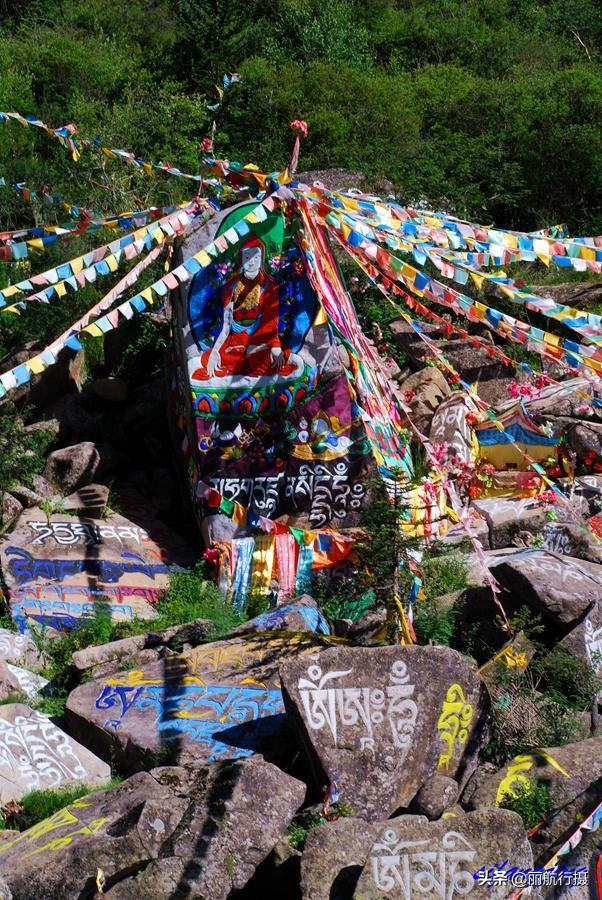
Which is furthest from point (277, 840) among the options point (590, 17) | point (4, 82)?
point (590, 17)

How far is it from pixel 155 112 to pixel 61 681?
47.0ft

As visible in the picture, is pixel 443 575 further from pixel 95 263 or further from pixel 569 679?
pixel 95 263

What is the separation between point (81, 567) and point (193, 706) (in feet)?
9.97

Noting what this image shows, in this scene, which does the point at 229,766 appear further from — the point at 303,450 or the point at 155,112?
the point at 155,112

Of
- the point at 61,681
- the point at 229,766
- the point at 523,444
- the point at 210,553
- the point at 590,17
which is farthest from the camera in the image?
the point at 590,17

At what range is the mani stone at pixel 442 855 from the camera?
622cm

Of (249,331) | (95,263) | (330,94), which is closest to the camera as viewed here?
(95,263)

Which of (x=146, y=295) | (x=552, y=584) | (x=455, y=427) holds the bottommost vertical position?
(x=552, y=584)

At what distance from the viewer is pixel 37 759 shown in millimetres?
8172

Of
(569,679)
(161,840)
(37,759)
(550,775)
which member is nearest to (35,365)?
(37,759)

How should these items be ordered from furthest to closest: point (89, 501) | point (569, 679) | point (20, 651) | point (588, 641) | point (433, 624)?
point (89, 501), point (20, 651), point (433, 624), point (588, 641), point (569, 679)

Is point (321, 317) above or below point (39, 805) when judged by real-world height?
above

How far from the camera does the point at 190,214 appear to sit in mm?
11391

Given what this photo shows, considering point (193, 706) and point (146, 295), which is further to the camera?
point (146, 295)
